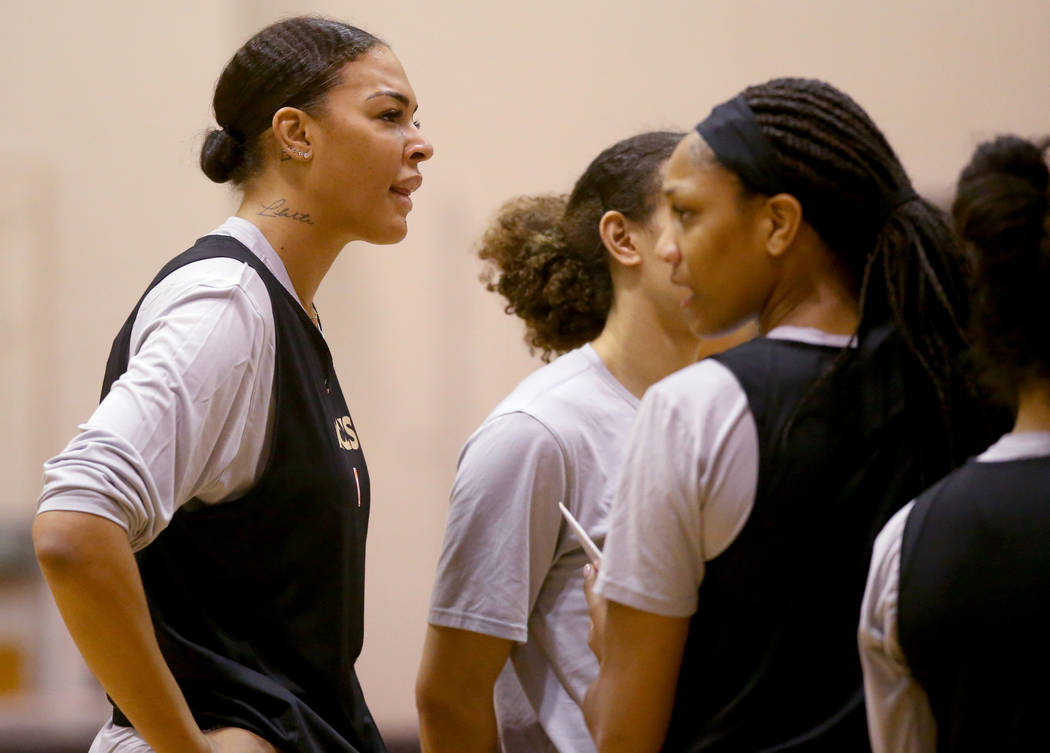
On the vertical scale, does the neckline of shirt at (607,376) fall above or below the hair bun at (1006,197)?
below

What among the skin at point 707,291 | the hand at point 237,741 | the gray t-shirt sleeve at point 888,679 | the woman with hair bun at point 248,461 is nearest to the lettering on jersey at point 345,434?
the woman with hair bun at point 248,461

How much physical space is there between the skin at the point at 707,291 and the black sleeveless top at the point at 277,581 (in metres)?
0.44

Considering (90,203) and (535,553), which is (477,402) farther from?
(535,553)

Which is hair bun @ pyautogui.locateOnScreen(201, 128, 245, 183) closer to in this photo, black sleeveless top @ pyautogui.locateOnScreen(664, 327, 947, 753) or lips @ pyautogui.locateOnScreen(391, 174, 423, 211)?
lips @ pyautogui.locateOnScreen(391, 174, 423, 211)

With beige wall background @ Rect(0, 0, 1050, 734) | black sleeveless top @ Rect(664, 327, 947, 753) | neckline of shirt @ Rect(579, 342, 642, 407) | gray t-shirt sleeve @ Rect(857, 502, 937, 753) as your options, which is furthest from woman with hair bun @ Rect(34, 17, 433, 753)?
beige wall background @ Rect(0, 0, 1050, 734)

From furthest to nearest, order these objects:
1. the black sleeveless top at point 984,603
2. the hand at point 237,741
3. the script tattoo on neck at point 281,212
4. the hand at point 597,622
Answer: the script tattoo on neck at point 281,212 → the hand at point 237,741 → the hand at point 597,622 → the black sleeveless top at point 984,603

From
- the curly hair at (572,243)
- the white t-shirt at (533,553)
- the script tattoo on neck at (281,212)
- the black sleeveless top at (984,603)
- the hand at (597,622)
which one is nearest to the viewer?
the black sleeveless top at (984,603)

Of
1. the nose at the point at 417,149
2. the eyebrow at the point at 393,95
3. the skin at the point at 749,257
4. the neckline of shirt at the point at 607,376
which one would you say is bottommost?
the neckline of shirt at the point at 607,376

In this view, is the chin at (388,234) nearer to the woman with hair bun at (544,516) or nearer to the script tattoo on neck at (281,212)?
the script tattoo on neck at (281,212)

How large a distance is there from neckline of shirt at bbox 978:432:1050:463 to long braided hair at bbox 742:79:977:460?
0.09 m

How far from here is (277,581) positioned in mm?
1290

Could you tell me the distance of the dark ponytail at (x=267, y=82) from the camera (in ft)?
4.90

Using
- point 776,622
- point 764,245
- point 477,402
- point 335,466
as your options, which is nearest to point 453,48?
point 477,402

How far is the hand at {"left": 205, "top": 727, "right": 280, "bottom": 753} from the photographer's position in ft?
3.88
